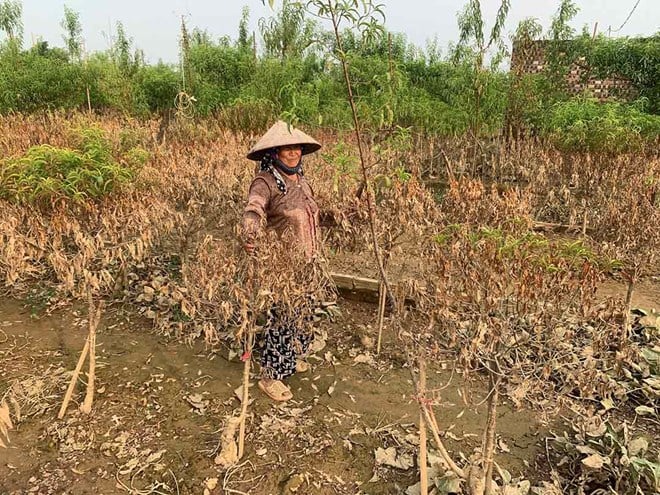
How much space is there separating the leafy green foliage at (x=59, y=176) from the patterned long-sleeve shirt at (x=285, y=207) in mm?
718

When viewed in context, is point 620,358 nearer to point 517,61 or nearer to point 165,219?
point 165,219

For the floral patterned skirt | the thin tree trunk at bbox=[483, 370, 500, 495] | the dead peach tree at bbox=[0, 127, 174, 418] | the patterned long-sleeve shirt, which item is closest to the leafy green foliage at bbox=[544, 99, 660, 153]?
the patterned long-sleeve shirt

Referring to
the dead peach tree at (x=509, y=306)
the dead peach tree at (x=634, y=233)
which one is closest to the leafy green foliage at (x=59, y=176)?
the dead peach tree at (x=509, y=306)

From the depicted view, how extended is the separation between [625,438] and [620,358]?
31.8 inches

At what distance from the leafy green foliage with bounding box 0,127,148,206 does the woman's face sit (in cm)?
84

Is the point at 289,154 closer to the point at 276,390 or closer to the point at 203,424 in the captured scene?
the point at 276,390

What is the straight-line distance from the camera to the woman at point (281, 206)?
2.86 metres

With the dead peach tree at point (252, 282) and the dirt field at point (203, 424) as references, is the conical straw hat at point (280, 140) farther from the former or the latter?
the dirt field at point (203, 424)

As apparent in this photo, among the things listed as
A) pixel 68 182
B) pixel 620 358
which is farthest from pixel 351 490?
pixel 68 182

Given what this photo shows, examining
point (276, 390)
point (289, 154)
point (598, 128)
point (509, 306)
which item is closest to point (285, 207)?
point (289, 154)

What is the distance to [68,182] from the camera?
2566mm

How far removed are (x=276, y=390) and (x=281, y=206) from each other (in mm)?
1086

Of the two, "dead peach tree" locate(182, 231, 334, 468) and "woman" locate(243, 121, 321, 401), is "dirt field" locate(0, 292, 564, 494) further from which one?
"dead peach tree" locate(182, 231, 334, 468)

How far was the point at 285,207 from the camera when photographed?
115 inches
